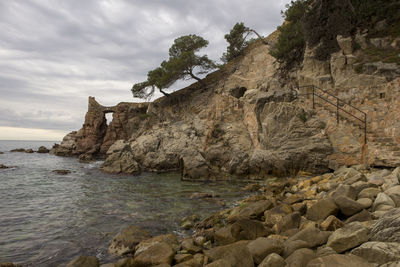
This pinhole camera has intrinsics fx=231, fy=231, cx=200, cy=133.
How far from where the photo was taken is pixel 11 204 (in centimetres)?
1112

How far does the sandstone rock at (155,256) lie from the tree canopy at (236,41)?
114 ft

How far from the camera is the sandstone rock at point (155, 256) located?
17.0ft

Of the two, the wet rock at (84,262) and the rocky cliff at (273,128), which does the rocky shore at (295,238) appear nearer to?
the wet rock at (84,262)

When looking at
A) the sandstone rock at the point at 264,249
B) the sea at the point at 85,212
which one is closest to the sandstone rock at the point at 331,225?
the sandstone rock at the point at 264,249

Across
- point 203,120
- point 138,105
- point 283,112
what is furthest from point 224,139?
point 138,105

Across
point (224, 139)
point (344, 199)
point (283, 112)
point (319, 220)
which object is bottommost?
point (319, 220)

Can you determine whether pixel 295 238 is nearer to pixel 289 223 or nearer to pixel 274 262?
pixel 274 262

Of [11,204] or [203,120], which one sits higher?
[203,120]

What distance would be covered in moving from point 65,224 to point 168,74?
27.1 m

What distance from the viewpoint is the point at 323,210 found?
5840mm

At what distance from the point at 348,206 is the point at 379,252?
2.36 meters

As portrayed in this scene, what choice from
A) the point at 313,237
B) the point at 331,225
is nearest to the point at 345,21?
the point at 331,225

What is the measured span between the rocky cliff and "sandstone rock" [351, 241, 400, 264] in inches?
350

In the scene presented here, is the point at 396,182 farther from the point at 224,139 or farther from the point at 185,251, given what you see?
the point at 224,139
